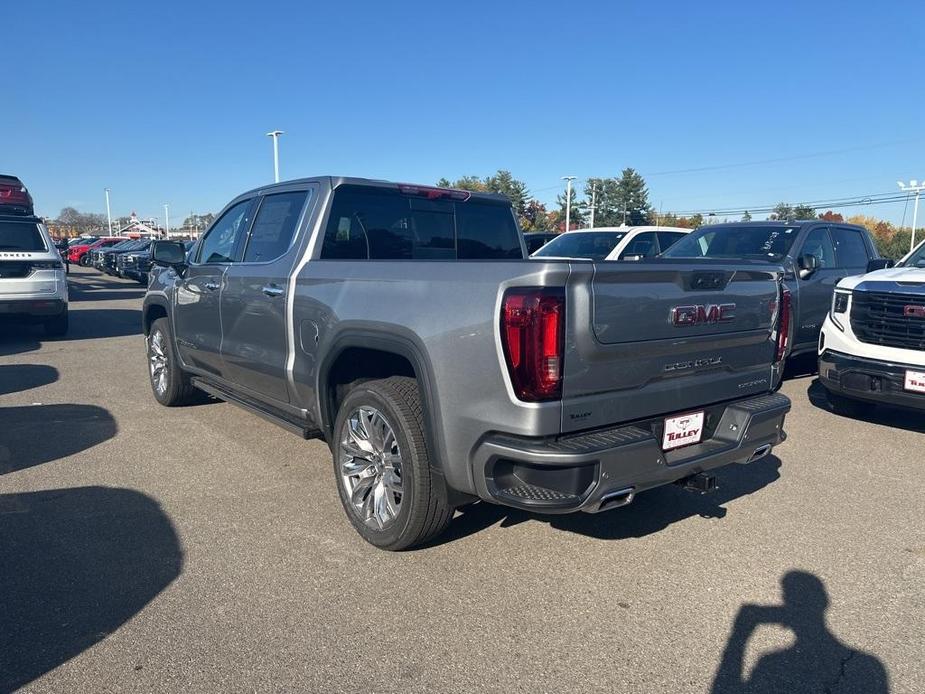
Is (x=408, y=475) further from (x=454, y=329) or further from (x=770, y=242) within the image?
(x=770, y=242)

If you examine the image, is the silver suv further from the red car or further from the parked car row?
the red car

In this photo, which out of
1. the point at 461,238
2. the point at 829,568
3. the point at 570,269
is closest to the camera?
the point at 570,269

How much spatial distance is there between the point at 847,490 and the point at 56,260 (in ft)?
34.2

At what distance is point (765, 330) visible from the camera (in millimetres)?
3590

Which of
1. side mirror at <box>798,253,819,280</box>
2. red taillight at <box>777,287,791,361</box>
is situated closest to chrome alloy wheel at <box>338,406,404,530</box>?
red taillight at <box>777,287,791,361</box>

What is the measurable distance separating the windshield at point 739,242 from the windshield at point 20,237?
358 inches

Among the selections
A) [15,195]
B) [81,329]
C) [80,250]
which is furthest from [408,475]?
[80,250]

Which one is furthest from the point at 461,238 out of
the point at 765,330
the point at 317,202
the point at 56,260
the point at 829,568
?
the point at 56,260

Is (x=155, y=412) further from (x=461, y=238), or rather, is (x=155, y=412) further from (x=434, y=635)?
(x=434, y=635)

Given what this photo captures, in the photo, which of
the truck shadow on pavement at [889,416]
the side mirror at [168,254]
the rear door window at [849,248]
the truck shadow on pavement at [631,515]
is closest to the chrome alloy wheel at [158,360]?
the side mirror at [168,254]

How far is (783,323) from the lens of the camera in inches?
147

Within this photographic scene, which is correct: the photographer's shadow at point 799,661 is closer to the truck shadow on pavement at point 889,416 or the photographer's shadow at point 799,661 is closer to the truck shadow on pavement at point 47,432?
the truck shadow on pavement at point 889,416

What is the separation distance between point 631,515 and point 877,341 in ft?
10.3

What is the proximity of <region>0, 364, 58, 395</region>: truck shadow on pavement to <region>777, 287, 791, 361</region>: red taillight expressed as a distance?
705 centimetres
